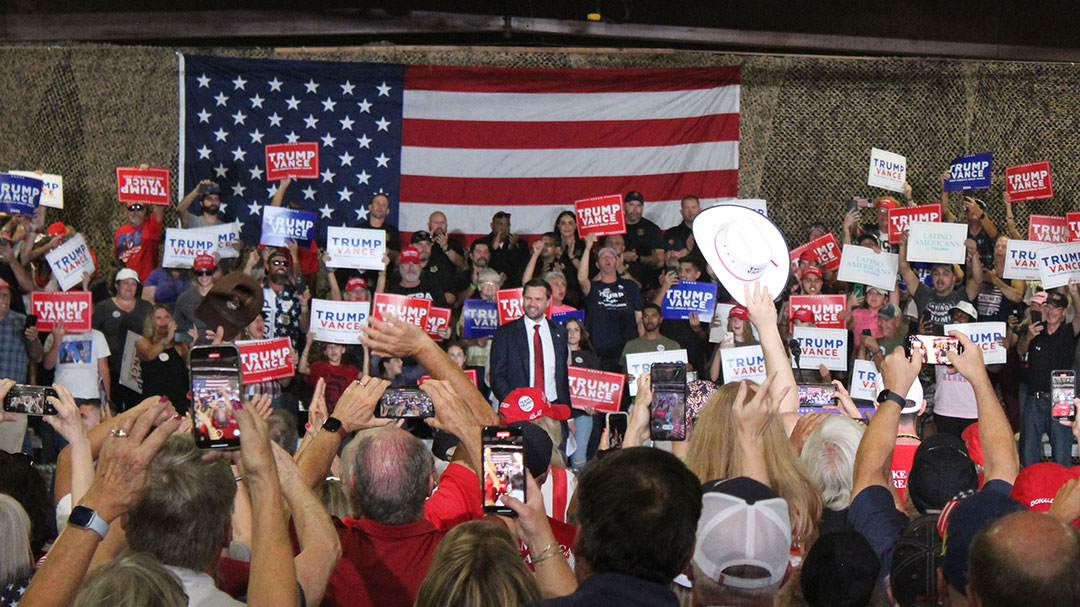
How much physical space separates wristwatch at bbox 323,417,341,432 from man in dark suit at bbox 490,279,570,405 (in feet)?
17.1

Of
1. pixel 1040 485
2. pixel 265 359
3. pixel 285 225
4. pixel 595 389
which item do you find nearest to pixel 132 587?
pixel 1040 485

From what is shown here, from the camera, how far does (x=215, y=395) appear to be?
2908 mm

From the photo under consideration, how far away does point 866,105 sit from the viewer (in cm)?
1209

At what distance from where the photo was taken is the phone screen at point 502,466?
2.76 meters

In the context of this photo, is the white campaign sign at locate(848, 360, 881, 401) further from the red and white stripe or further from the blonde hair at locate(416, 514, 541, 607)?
the blonde hair at locate(416, 514, 541, 607)

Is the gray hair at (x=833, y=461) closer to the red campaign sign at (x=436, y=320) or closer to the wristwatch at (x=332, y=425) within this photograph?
the wristwatch at (x=332, y=425)

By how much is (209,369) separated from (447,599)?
97 cm

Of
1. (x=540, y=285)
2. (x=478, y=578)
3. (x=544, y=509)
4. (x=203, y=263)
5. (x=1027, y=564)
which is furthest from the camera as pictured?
(x=203, y=263)

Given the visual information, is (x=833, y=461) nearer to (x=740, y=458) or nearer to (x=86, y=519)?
(x=740, y=458)

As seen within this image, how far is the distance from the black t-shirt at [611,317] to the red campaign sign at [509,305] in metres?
0.68

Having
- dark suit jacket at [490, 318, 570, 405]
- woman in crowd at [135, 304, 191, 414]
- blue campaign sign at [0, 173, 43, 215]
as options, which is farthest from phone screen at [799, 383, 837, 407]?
blue campaign sign at [0, 173, 43, 215]

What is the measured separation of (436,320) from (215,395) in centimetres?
637

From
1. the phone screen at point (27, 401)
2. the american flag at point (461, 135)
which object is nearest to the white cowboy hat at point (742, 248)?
the phone screen at point (27, 401)

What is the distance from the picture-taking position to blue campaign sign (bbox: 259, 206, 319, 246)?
991 centimetres
